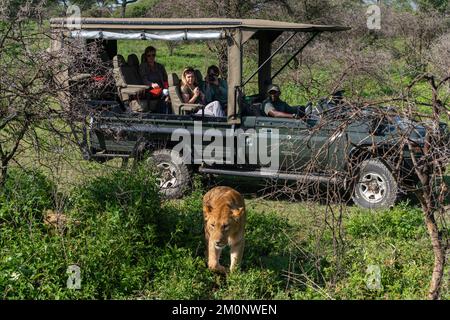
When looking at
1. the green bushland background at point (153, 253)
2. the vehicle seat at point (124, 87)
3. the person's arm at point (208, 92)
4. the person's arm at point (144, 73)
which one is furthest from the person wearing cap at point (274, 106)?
the green bushland background at point (153, 253)

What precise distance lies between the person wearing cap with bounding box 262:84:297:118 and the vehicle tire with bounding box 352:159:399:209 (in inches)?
51.4

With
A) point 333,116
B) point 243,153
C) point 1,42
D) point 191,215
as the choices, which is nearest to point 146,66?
point 243,153

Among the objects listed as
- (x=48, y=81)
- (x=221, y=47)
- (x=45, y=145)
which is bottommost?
(x=45, y=145)

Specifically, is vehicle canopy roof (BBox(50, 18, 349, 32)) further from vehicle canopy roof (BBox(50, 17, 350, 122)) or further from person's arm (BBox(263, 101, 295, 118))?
person's arm (BBox(263, 101, 295, 118))

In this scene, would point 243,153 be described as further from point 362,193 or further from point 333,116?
point 333,116

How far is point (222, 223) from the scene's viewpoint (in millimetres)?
6438

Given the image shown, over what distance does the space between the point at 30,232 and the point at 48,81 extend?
55.3 inches

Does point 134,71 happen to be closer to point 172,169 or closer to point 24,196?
point 172,169

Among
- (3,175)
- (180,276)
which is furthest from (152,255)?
(3,175)

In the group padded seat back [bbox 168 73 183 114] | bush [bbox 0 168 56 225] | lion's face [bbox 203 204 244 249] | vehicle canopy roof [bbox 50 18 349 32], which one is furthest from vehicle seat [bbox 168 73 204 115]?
lion's face [bbox 203 204 244 249]

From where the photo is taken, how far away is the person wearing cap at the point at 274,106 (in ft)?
31.9

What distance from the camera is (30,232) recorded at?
6535 mm
